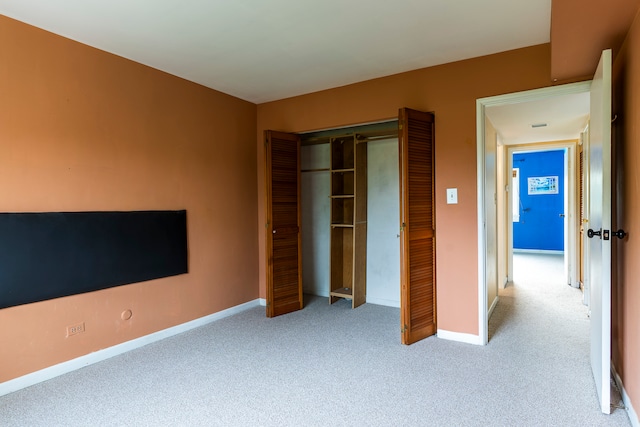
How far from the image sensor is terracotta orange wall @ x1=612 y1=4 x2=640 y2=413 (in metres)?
1.83

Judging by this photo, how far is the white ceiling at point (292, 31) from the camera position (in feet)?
7.35

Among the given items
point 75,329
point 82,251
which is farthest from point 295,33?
point 75,329

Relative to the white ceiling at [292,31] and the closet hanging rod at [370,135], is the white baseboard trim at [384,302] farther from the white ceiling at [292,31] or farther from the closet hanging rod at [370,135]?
the white ceiling at [292,31]

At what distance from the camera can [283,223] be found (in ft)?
13.0

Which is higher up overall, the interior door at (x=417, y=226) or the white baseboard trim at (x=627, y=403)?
the interior door at (x=417, y=226)

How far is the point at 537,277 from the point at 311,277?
379cm

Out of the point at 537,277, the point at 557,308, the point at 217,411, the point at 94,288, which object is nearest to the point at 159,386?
the point at 217,411

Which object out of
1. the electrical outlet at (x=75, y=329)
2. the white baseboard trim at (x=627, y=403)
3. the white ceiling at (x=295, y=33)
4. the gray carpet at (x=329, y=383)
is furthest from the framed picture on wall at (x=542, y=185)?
the electrical outlet at (x=75, y=329)

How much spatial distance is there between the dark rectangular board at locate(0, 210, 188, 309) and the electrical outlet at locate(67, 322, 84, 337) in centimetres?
26

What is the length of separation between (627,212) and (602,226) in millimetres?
196

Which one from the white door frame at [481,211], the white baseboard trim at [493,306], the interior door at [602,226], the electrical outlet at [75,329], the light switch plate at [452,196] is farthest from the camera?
the white baseboard trim at [493,306]

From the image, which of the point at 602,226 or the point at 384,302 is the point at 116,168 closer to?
the point at 384,302

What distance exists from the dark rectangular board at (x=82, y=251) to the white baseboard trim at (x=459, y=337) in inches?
98.9

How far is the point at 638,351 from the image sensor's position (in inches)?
71.5
